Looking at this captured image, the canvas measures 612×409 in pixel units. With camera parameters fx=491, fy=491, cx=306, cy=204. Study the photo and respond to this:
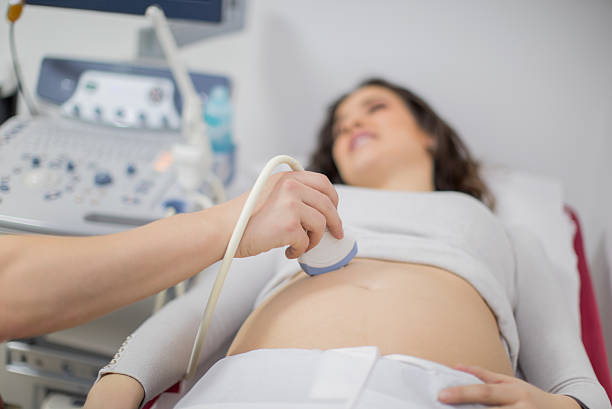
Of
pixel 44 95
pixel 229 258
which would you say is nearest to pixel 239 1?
pixel 44 95

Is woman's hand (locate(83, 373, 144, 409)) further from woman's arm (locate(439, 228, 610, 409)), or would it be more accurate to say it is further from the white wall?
the white wall

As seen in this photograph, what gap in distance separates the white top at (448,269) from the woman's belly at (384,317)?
0.05 m

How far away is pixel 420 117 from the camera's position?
1481 millimetres

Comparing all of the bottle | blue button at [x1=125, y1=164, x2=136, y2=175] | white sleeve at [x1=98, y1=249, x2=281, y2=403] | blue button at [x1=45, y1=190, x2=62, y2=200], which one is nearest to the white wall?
the bottle

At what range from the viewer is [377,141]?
128 cm

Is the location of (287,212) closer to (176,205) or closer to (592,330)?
(176,205)

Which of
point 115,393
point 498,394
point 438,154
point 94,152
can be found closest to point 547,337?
point 498,394

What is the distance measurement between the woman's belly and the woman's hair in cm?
53

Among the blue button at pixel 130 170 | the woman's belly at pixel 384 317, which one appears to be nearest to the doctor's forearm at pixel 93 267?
the woman's belly at pixel 384 317

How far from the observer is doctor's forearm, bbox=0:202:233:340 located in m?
0.58

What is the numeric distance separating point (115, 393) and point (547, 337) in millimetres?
777

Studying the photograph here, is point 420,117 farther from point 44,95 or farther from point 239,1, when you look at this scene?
point 44,95

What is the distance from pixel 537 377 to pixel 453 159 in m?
0.71

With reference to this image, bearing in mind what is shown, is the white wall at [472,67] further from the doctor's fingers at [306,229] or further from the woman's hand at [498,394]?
the doctor's fingers at [306,229]
